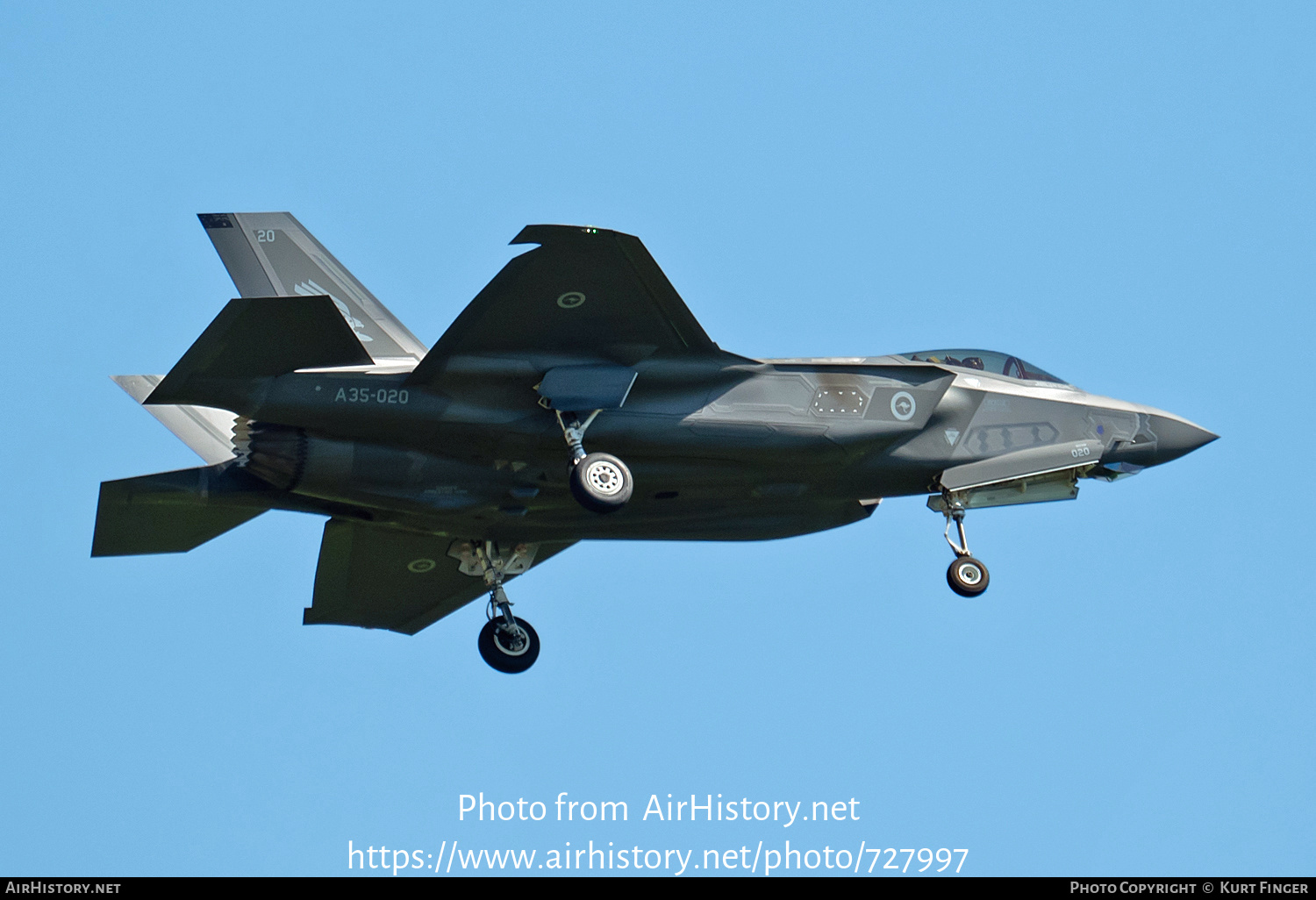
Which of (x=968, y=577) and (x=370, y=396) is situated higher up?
(x=370, y=396)

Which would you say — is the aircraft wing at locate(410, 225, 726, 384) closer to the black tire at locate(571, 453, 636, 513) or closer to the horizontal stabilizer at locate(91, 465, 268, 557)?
the black tire at locate(571, 453, 636, 513)

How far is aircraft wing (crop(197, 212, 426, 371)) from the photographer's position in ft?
82.3

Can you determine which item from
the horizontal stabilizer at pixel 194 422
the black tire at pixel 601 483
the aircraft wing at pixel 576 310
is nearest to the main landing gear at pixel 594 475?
the black tire at pixel 601 483

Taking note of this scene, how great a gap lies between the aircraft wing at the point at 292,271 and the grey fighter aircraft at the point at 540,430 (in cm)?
3

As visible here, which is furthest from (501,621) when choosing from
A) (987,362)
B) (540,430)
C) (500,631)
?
(987,362)

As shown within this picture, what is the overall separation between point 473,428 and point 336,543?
440 centimetres

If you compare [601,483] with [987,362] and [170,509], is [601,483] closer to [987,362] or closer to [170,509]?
[170,509]

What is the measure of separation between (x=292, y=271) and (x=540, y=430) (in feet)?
18.4

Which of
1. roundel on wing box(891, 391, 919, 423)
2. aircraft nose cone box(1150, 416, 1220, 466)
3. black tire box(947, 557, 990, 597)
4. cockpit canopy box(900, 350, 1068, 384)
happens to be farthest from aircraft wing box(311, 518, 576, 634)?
aircraft nose cone box(1150, 416, 1220, 466)

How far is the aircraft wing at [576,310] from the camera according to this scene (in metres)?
20.2

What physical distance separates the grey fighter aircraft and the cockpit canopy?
4cm

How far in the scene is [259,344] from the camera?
20359 mm
